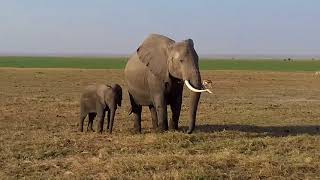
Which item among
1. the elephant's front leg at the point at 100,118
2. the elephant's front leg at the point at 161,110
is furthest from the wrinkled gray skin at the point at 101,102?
the elephant's front leg at the point at 161,110

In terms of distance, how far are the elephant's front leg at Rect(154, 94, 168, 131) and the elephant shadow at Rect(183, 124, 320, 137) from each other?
1.38m

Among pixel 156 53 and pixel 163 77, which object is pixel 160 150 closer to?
pixel 163 77

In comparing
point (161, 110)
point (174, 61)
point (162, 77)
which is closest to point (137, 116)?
point (161, 110)

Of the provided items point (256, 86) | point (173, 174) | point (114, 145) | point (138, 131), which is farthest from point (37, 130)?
point (256, 86)

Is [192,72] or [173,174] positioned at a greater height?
[192,72]

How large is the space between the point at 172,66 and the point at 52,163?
4862mm

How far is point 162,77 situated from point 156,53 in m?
0.78

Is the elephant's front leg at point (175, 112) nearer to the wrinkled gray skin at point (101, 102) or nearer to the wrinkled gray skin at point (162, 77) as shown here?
the wrinkled gray skin at point (162, 77)

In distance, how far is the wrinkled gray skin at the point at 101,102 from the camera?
15.6 m

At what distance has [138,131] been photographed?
52.1 feet

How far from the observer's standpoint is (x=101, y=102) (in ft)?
52.1

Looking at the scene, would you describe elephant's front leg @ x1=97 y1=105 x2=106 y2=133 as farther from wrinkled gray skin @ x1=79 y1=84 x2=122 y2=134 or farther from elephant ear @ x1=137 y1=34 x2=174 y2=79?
elephant ear @ x1=137 y1=34 x2=174 y2=79

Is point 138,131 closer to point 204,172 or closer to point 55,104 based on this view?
point 204,172

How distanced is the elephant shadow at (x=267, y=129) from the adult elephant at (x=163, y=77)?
1.43m
